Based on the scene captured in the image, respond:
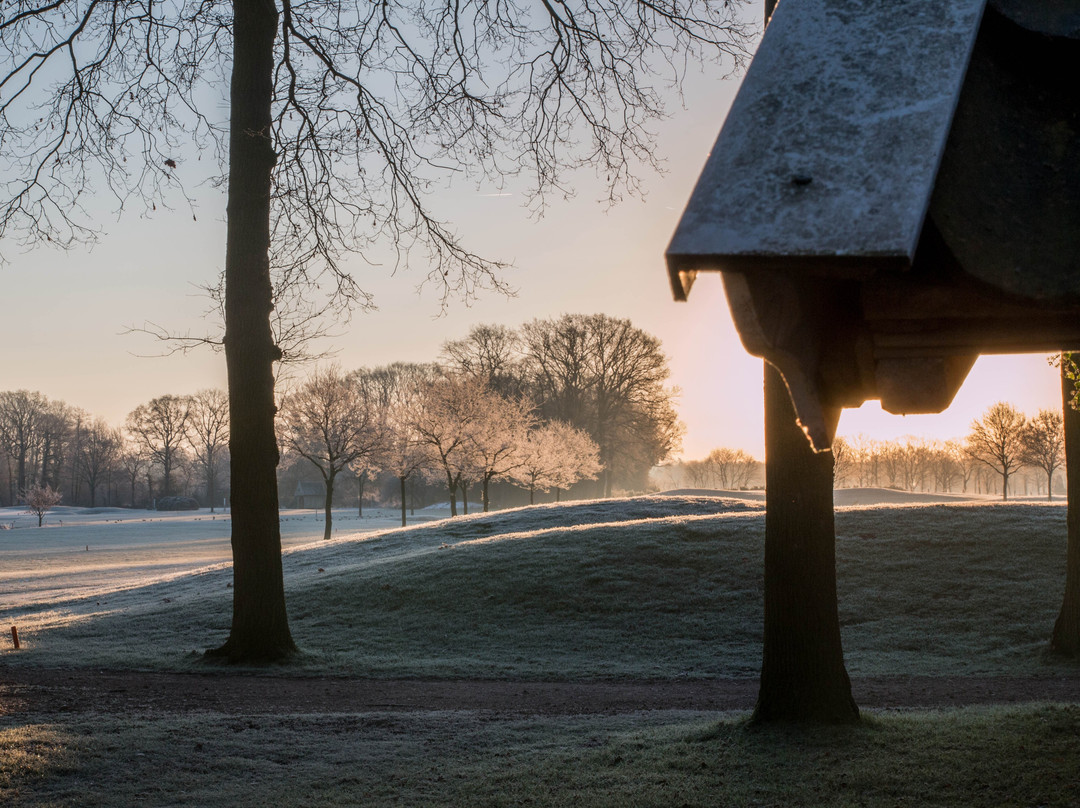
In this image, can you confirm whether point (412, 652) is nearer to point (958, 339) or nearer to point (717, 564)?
point (717, 564)

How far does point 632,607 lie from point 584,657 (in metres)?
2.53

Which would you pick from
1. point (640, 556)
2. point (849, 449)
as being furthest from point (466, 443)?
point (849, 449)

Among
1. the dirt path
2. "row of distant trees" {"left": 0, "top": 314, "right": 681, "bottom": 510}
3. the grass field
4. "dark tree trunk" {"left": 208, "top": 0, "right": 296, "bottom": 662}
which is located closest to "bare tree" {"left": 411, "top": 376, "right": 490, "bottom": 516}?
"row of distant trees" {"left": 0, "top": 314, "right": 681, "bottom": 510}

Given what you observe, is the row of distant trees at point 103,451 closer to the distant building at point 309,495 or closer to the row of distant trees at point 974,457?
the distant building at point 309,495

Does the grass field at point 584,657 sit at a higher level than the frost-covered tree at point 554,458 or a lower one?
lower

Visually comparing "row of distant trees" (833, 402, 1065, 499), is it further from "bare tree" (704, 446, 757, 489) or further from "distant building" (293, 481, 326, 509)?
"distant building" (293, 481, 326, 509)

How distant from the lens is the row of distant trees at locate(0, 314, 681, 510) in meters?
41.7

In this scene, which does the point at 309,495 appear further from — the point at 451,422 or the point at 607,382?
the point at 451,422

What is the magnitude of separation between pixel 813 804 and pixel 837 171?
197 inches

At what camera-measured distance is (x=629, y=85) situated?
461 inches

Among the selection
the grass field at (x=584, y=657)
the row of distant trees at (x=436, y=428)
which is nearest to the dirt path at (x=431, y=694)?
the grass field at (x=584, y=657)

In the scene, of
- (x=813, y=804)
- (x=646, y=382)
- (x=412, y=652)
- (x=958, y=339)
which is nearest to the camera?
(x=958, y=339)

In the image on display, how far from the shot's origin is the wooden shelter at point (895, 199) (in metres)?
1.52

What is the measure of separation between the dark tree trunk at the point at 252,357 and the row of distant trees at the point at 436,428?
81.7ft
